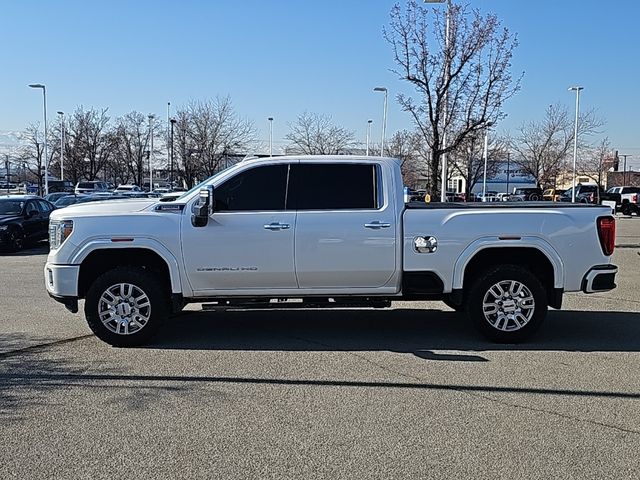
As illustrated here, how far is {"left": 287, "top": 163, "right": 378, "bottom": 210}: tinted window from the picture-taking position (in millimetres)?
7297

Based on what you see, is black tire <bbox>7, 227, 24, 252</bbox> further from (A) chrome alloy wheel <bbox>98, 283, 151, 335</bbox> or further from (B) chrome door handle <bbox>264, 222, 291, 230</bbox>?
(B) chrome door handle <bbox>264, 222, 291, 230</bbox>

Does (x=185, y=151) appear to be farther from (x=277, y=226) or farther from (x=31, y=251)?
(x=277, y=226)

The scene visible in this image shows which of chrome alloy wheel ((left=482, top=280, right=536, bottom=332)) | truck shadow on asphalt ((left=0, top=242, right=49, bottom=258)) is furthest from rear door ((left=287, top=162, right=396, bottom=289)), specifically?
truck shadow on asphalt ((left=0, top=242, right=49, bottom=258))

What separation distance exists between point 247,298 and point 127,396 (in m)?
2.06

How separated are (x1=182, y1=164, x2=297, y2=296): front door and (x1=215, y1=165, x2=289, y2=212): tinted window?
0.01 meters

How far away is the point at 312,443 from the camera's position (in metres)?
4.50

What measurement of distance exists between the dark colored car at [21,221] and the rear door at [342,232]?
1355cm

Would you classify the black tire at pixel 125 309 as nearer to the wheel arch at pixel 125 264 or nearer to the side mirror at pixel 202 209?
the wheel arch at pixel 125 264

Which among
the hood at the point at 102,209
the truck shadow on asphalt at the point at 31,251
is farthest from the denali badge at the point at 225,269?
the truck shadow on asphalt at the point at 31,251

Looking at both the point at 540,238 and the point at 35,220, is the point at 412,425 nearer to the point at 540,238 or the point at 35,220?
the point at 540,238

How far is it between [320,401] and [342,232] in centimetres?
225

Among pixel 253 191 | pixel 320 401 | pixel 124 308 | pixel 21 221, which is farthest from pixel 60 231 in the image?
pixel 21 221

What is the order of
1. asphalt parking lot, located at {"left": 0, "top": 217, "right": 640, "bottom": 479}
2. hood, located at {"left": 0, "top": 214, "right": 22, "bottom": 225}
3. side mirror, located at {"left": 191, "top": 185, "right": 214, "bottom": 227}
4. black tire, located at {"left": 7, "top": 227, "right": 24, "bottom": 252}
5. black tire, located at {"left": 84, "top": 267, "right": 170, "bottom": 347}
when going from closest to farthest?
1. asphalt parking lot, located at {"left": 0, "top": 217, "right": 640, "bottom": 479}
2. side mirror, located at {"left": 191, "top": 185, "right": 214, "bottom": 227}
3. black tire, located at {"left": 84, "top": 267, "right": 170, "bottom": 347}
4. black tire, located at {"left": 7, "top": 227, "right": 24, "bottom": 252}
5. hood, located at {"left": 0, "top": 214, "right": 22, "bottom": 225}

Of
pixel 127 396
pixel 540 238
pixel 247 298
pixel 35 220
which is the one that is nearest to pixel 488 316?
pixel 540 238
